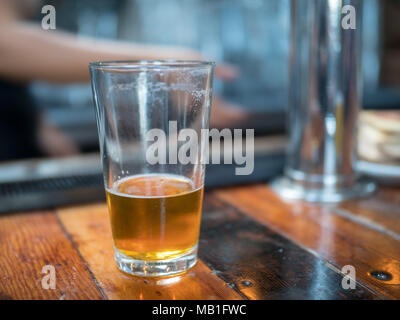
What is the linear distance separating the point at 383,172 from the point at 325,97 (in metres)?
0.15

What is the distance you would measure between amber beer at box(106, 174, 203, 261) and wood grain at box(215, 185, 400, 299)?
137 mm

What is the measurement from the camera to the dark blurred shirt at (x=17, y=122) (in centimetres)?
133

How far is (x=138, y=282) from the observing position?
0.39 m

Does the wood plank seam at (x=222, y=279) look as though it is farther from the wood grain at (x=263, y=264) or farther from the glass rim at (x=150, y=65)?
the glass rim at (x=150, y=65)

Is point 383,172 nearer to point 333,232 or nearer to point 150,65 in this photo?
point 333,232

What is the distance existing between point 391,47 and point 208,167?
7.27 feet

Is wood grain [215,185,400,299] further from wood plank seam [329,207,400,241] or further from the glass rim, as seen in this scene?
the glass rim

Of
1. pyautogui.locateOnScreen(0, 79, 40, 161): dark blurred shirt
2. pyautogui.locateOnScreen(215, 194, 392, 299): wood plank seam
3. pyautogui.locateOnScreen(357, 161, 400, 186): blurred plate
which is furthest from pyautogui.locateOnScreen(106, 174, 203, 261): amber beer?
pyautogui.locateOnScreen(0, 79, 40, 161): dark blurred shirt

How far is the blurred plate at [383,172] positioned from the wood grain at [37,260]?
0.44 m

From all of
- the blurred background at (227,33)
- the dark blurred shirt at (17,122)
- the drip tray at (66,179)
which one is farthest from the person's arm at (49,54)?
the blurred background at (227,33)

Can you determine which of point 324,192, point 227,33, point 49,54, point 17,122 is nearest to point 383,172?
point 324,192

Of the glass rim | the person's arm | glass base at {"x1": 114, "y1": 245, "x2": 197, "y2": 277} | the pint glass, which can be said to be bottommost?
glass base at {"x1": 114, "y1": 245, "x2": 197, "y2": 277}

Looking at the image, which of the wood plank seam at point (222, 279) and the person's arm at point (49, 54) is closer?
the wood plank seam at point (222, 279)

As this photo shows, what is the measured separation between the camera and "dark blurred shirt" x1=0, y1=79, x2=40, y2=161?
133 centimetres
